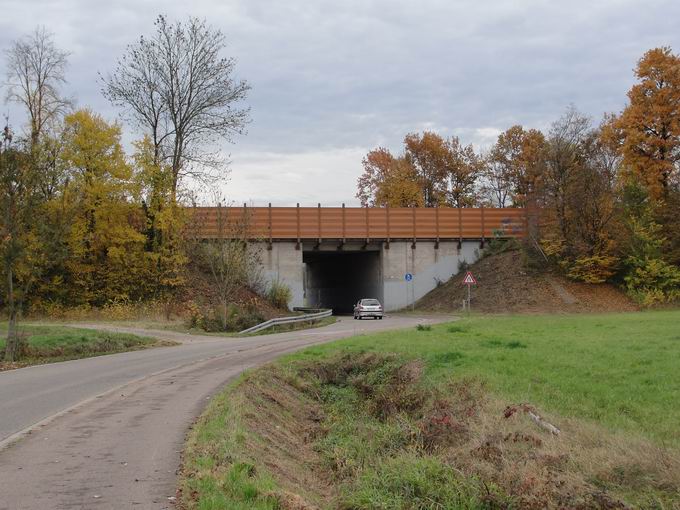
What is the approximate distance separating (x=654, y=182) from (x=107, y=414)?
4616cm

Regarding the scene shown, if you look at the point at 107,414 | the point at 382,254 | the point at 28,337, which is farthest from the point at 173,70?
the point at 107,414

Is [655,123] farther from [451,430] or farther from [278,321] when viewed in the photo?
[451,430]

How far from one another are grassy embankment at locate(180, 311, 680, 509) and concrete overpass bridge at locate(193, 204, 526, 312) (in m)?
31.9

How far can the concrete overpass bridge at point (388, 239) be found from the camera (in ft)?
170

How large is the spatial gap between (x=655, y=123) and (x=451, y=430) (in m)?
44.6

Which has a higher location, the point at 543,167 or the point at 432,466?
the point at 543,167

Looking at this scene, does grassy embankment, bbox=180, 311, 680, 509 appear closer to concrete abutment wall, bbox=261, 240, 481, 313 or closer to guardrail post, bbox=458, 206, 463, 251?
concrete abutment wall, bbox=261, 240, 481, 313

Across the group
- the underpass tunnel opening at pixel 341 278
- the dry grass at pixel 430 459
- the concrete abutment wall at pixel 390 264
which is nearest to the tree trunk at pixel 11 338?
the dry grass at pixel 430 459

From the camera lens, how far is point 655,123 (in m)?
48.0

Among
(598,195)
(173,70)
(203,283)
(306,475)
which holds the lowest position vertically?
(306,475)

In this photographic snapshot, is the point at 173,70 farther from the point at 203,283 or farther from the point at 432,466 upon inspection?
the point at 432,466

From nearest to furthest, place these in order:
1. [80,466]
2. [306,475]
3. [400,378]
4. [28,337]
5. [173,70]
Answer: [80,466] < [306,475] < [400,378] < [28,337] < [173,70]

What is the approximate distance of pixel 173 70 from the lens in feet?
147

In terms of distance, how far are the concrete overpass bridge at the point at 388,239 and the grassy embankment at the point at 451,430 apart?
31897mm
